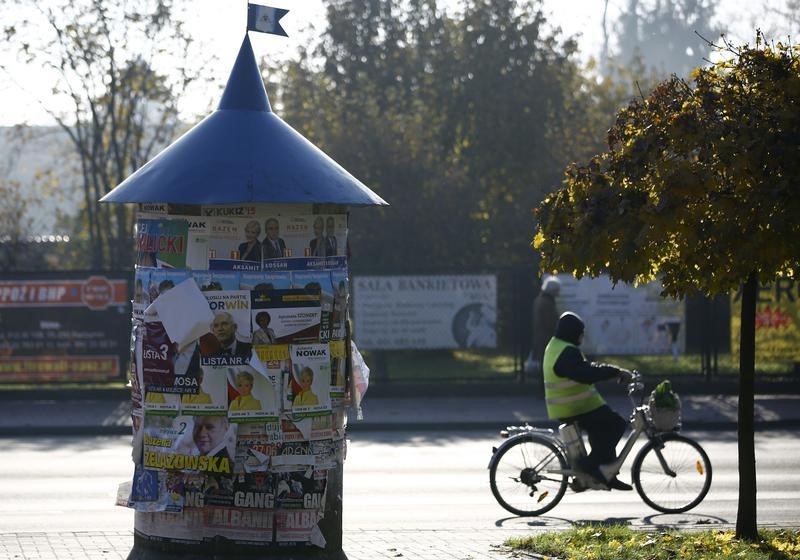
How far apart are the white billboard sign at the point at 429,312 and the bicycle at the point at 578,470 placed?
10441mm

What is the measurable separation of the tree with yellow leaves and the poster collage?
2.41m

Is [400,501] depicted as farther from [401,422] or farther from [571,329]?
[401,422]

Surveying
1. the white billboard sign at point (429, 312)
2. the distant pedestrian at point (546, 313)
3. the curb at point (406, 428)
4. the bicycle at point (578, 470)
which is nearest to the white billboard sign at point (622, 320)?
the white billboard sign at point (429, 312)

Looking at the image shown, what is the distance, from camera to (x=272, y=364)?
6852 mm

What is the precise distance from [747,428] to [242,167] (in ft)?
14.4

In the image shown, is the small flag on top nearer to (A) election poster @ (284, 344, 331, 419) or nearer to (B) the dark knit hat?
(A) election poster @ (284, 344, 331, 419)

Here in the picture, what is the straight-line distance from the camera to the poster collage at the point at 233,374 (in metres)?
6.82

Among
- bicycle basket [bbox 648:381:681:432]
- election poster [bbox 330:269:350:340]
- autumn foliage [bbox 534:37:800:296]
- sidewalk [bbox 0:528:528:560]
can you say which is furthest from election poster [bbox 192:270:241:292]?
bicycle basket [bbox 648:381:681:432]

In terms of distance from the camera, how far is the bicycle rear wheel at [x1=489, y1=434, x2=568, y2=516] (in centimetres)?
1117

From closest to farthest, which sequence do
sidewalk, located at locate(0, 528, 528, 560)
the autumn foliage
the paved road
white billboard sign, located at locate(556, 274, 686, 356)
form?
the autumn foliage, sidewalk, located at locate(0, 528, 528, 560), the paved road, white billboard sign, located at locate(556, 274, 686, 356)

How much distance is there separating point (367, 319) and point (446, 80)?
1236 cm

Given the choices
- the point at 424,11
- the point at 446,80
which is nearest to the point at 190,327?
the point at 446,80

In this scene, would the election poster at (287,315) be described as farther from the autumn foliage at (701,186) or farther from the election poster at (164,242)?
the autumn foliage at (701,186)

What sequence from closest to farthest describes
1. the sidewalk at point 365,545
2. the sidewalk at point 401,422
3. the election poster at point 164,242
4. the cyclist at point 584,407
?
Answer: 1. the election poster at point 164,242
2. the sidewalk at point 365,545
3. the sidewalk at point 401,422
4. the cyclist at point 584,407
